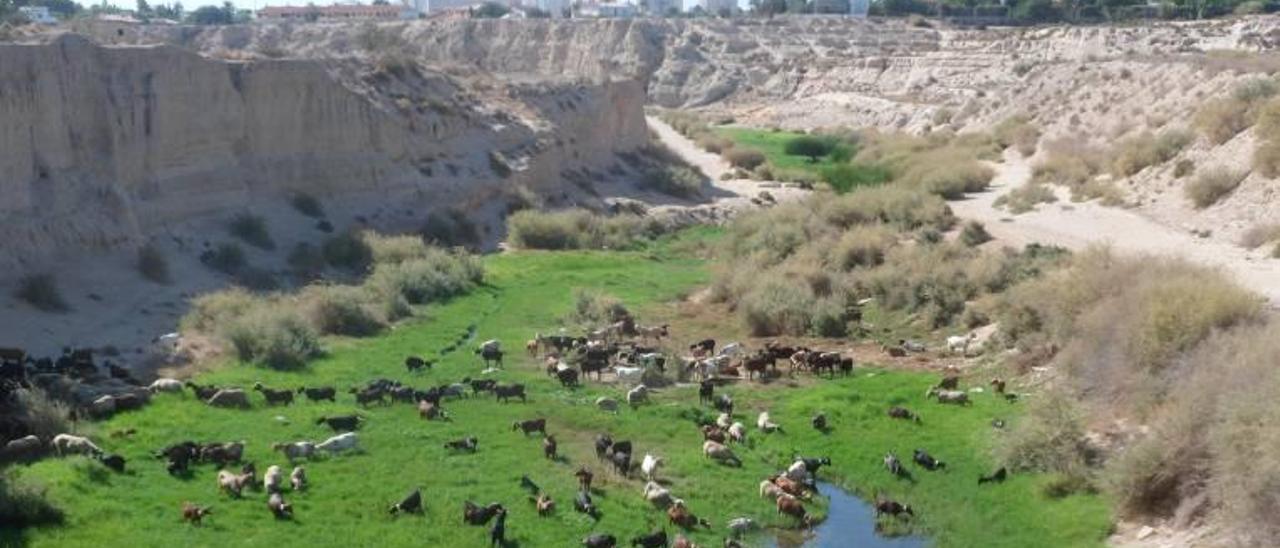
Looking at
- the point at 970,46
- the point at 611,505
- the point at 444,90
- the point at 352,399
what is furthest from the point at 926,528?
the point at 970,46

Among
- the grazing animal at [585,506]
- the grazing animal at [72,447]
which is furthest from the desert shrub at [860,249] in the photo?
the grazing animal at [72,447]

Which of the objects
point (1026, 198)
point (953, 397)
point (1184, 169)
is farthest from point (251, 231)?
point (1184, 169)

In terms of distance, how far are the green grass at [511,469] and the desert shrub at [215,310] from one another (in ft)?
7.79

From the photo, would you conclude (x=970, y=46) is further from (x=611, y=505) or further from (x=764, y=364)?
(x=611, y=505)

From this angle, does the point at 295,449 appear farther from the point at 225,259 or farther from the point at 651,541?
the point at 225,259

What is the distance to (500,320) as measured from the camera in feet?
118

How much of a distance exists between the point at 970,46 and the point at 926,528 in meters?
86.7

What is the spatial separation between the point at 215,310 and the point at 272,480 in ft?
40.1

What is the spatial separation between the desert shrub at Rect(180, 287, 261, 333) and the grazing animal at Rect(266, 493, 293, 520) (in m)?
11.4

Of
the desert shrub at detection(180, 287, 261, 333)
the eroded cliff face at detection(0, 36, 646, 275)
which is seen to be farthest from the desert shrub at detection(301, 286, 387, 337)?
the eroded cliff face at detection(0, 36, 646, 275)

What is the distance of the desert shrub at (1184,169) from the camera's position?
4709 cm

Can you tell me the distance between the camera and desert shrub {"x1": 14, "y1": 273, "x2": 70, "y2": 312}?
30.8m

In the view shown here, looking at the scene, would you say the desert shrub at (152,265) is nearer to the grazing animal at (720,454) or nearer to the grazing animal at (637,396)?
the grazing animal at (637,396)

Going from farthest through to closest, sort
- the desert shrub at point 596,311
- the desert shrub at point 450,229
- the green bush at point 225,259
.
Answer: the desert shrub at point 450,229, the green bush at point 225,259, the desert shrub at point 596,311
